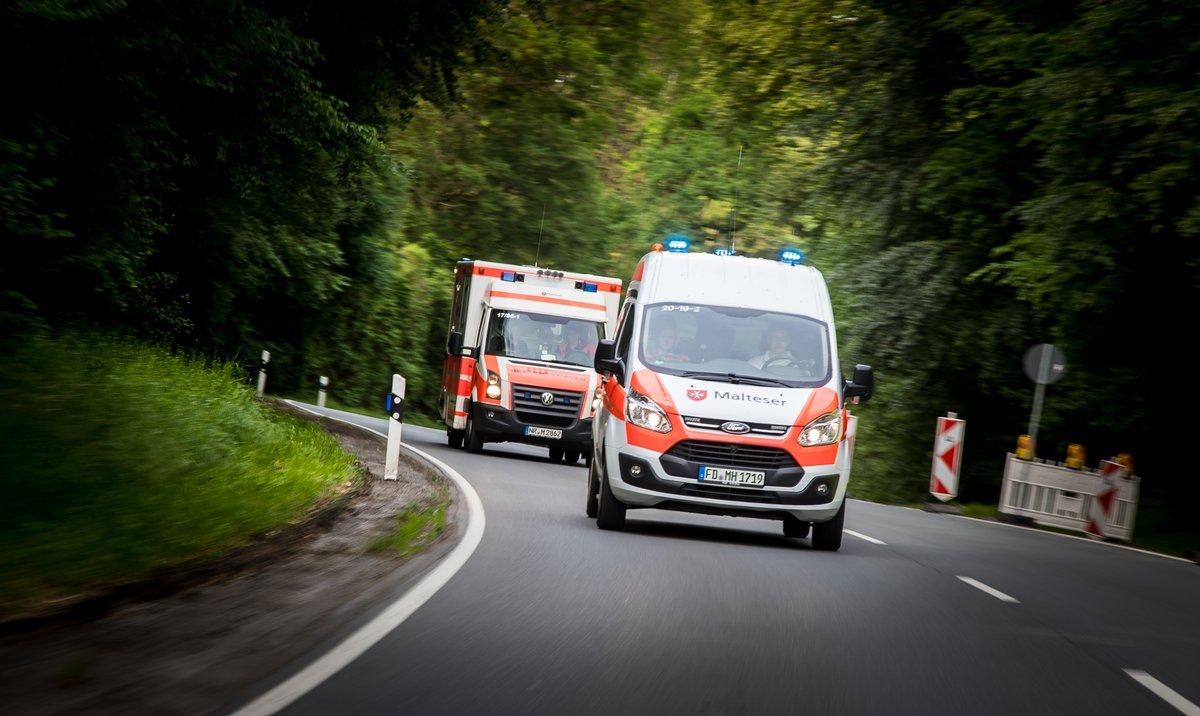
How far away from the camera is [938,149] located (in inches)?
1038

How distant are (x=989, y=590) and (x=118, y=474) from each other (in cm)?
627

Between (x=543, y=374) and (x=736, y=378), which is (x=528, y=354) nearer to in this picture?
(x=543, y=374)

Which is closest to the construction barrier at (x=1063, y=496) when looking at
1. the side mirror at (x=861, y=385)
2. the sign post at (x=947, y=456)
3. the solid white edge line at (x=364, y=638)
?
the sign post at (x=947, y=456)

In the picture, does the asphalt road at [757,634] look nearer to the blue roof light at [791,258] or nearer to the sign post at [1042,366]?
the blue roof light at [791,258]

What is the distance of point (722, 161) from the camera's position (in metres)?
45.6

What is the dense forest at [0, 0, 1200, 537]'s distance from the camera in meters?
16.6

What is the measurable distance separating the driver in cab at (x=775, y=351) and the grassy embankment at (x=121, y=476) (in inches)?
124

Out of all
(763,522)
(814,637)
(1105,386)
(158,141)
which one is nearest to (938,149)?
(1105,386)

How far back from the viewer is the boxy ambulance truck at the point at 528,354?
24594 mm

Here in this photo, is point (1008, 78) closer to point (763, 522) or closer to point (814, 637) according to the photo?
point (763, 522)

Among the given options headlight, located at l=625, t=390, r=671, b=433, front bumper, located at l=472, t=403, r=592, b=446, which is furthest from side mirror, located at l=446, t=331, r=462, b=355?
headlight, located at l=625, t=390, r=671, b=433

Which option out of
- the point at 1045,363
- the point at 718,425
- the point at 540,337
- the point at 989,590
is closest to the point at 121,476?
the point at 718,425

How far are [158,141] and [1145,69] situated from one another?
11.5 m

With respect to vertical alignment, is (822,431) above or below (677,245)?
below
